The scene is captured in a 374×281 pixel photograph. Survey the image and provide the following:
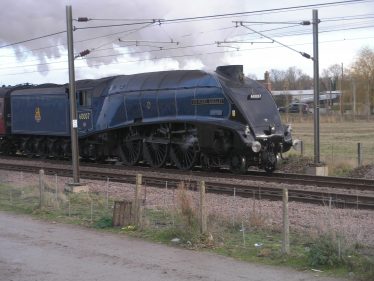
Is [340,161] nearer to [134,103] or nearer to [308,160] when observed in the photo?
[308,160]

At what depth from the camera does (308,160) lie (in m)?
23.3

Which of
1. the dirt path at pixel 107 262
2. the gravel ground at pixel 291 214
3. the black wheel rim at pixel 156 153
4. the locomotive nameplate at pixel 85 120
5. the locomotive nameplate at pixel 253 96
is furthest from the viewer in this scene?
the locomotive nameplate at pixel 85 120

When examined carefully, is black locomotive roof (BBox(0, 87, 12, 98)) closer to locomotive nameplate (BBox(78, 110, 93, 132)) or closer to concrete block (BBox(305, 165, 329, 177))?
locomotive nameplate (BBox(78, 110, 93, 132))

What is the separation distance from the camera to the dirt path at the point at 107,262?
714cm

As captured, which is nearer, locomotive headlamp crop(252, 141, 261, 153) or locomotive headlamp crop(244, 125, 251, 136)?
locomotive headlamp crop(252, 141, 261, 153)

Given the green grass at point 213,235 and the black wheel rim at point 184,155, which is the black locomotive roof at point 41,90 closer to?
the black wheel rim at point 184,155

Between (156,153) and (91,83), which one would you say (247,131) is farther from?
(91,83)

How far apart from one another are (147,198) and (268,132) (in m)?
7.32

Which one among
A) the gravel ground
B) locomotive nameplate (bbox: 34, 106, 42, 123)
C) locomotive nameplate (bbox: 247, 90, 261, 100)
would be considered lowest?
the gravel ground

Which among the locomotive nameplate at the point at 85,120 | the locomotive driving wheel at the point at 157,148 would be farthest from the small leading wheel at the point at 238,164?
the locomotive nameplate at the point at 85,120

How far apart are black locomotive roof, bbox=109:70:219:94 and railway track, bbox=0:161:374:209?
3211mm

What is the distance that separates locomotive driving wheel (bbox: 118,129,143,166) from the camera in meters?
24.0

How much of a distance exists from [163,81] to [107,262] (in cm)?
1544

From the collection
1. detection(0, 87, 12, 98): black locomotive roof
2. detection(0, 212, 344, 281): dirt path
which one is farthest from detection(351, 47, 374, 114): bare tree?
detection(0, 212, 344, 281): dirt path
